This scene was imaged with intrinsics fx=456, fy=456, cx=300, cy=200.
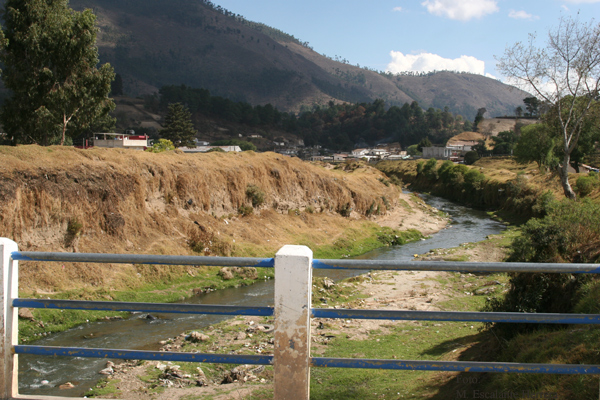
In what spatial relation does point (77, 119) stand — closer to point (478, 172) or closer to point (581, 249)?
point (581, 249)

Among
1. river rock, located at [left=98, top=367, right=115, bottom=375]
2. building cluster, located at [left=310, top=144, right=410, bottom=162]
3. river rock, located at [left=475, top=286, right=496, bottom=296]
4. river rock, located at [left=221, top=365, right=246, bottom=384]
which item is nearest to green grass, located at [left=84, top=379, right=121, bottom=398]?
river rock, located at [left=98, top=367, right=115, bottom=375]

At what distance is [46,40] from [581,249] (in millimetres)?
26889

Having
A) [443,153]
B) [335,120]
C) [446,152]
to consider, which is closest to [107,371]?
[443,153]

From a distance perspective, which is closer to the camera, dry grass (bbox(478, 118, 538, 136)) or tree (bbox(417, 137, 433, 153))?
tree (bbox(417, 137, 433, 153))

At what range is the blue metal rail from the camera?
3549mm

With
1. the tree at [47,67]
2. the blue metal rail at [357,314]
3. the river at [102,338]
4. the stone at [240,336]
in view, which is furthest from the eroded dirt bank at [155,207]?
the blue metal rail at [357,314]

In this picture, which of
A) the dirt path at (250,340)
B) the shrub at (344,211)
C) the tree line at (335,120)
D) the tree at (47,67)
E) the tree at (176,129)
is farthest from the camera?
the tree line at (335,120)

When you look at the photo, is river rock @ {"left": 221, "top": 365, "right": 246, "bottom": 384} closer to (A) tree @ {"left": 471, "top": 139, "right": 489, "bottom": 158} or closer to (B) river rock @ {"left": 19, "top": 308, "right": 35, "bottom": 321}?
(B) river rock @ {"left": 19, "top": 308, "right": 35, "bottom": 321}

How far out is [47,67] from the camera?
25812 mm

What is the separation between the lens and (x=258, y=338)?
42.4 ft

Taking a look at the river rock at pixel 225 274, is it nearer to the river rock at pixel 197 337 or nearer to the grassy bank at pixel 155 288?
the grassy bank at pixel 155 288

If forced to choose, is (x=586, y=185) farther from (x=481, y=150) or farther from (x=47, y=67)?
(x=481, y=150)

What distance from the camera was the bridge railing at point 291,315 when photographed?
359 centimetres

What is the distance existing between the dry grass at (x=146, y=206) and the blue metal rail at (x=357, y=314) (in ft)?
50.9
